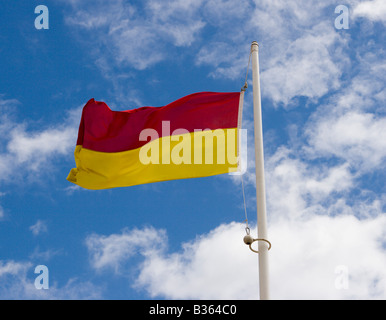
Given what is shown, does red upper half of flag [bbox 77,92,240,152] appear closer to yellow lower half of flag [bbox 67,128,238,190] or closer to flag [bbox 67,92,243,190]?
flag [bbox 67,92,243,190]

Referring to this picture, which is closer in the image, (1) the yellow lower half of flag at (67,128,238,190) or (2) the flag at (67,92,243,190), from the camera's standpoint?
(1) the yellow lower half of flag at (67,128,238,190)

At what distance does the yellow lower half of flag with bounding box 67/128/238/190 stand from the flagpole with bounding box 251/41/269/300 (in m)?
1.38

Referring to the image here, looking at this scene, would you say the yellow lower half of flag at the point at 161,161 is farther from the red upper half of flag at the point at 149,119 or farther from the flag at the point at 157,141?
the red upper half of flag at the point at 149,119

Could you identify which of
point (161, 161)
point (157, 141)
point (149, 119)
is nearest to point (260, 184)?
point (161, 161)

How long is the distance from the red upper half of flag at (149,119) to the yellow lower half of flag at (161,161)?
216 mm

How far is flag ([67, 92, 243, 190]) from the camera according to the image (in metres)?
15.7

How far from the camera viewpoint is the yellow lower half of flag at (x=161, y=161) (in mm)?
15523

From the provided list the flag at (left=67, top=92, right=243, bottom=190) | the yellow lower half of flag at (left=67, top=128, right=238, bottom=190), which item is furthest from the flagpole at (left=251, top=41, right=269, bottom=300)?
the yellow lower half of flag at (left=67, top=128, right=238, bottom=190)

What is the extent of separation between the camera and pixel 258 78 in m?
14.8

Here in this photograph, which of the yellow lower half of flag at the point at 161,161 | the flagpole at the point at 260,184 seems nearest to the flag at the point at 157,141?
the yellow lower half of flag at the point at 161,161
